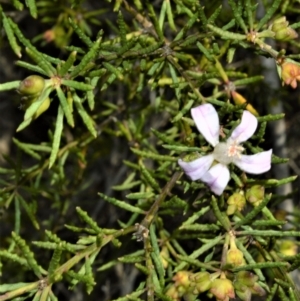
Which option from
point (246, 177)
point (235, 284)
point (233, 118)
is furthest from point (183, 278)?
point (233, 118)

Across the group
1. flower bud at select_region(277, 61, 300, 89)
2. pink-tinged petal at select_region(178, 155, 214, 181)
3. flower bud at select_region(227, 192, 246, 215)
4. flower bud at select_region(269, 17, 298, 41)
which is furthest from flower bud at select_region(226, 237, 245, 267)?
flower bud at select_region(269, 17, 298, 41)

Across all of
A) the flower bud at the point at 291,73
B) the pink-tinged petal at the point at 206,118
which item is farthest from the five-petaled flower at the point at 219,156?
the flower bud at the point at 291,73

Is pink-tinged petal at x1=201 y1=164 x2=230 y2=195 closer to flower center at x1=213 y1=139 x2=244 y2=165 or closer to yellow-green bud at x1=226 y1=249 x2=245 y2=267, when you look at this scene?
flower center at x1=213 y1=139 x2=244 y2=165

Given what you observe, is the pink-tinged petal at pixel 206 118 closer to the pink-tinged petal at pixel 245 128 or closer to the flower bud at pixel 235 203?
the pink-tinged petal at pixel 245 128

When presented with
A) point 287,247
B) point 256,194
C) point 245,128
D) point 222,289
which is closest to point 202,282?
point 222,289

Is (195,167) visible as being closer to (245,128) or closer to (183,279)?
(245,128)

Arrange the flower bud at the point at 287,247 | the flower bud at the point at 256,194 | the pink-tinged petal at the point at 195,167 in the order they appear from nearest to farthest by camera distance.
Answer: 1. the pink-tinged petal at the point at 195,167
2. the flower bud at the point at 256,194
3. the flower bud at the point at 287,247

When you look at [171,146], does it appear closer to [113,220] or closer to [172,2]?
[172,2]
